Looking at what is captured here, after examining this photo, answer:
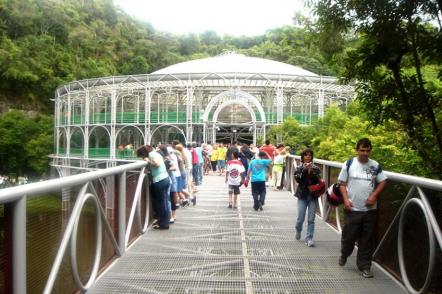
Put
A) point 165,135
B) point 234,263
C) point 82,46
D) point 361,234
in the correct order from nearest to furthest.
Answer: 1. point 361,234
2. point 234,263
3. point 165,135
4. point 82,46

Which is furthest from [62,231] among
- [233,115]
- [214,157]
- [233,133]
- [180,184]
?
[233,133]

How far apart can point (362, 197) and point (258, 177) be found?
5776 mm

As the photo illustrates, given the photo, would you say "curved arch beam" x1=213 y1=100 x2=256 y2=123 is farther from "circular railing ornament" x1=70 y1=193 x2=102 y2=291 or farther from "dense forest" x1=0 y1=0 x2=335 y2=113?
"circular railing ornament" x1=70 y1=193 x2=102 y2=291

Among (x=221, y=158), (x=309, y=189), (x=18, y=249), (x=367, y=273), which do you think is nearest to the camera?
(x=18, y=249)

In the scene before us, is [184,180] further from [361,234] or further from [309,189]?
[361,234]

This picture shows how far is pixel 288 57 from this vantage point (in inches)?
3322

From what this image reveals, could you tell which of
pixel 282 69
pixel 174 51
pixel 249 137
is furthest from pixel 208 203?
pixel 174 51

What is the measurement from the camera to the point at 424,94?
6.24 m

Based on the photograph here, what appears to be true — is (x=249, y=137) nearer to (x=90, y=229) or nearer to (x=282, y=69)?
(x=282, y=69)

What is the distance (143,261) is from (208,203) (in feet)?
21.6

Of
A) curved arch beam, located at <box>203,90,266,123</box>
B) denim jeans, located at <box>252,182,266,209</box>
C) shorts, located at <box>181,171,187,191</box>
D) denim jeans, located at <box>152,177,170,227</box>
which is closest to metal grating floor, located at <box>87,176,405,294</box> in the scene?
denim jeans, located at <box>152,177,170,227</box>

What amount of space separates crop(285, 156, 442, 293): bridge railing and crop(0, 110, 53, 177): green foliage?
195 feet

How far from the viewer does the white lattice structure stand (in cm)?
3628

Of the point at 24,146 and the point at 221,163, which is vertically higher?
the point at 221,163
